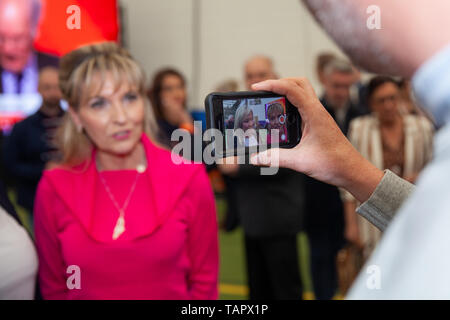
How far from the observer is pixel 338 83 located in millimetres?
3100

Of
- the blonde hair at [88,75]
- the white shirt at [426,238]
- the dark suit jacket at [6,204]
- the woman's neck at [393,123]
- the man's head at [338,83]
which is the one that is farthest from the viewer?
the man's head at [338,83]

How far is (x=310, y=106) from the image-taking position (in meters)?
0.90

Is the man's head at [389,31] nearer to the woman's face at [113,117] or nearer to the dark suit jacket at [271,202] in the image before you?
the woman's face at [113,117]

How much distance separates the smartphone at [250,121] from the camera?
3.02 ft

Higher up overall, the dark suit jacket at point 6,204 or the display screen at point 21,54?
the display screen at point 21,54

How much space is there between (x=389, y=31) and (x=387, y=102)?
2462mm

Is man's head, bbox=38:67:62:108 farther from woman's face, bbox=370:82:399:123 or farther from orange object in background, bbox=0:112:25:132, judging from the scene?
orange object in background, bbox=0:112:25:132

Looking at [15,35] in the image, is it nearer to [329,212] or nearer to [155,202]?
[329,212]

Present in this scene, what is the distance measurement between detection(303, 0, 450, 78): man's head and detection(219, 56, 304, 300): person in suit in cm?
213

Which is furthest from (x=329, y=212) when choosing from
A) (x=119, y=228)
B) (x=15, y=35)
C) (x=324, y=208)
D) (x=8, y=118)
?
(x=8, y=118)

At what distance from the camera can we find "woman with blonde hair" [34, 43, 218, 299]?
1.44 meters

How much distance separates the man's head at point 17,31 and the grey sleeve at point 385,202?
5.80 metres

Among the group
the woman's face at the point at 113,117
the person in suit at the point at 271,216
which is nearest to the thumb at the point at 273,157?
the woman's face at the point at 113,117
